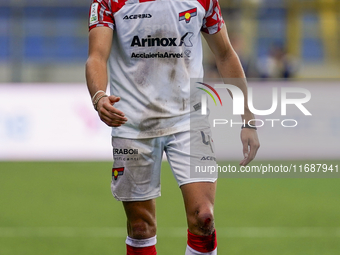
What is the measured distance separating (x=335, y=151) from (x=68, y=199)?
528 centimetres

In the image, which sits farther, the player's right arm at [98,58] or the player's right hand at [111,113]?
the player's right arm at [98,58]

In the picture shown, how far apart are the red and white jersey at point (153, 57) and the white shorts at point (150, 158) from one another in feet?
0.19

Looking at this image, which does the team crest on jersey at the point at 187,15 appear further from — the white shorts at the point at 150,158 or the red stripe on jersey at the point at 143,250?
the red stripe on jersey at the point at 143,250

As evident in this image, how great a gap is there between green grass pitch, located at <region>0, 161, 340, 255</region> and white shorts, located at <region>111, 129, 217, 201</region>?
166 cm

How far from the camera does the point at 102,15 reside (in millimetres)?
3611

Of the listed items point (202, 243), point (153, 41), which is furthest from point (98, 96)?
point (202, 243)

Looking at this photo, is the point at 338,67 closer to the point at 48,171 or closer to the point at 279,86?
the point at 279,86

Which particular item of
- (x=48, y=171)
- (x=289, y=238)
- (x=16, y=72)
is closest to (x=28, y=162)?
(x=48, y=171)

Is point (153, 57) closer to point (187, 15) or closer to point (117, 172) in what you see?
point (187, 15)

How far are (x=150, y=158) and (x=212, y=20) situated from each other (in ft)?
3.21

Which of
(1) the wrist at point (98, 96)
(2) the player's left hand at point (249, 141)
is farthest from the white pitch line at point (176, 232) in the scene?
(1) the wrist at point (98, 96)

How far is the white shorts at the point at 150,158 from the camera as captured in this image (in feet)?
12.1

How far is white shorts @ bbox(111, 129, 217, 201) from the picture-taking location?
12.1 ft

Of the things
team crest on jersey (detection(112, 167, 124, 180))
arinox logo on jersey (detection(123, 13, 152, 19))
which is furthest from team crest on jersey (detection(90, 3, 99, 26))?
team crest on jersey (detection(112, 167, 124, 180))
